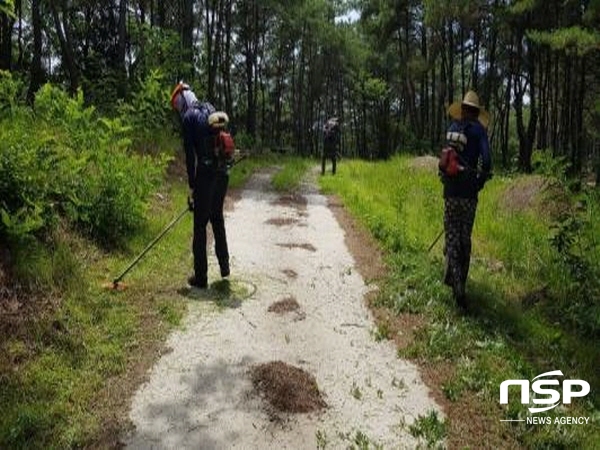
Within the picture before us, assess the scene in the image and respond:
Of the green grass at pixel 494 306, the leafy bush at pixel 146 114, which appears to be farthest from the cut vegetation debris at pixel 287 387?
the leafy bush at pixel 146 114

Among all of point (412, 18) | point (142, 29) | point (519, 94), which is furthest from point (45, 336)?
point (412, 18)

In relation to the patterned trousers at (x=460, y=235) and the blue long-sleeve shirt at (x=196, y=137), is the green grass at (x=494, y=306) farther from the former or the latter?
the blue long-sleeve shirt at (x=196, y=137)

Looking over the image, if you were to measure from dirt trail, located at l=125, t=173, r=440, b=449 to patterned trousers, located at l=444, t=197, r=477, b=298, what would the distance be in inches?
46.0

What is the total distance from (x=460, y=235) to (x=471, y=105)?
4.97 ft

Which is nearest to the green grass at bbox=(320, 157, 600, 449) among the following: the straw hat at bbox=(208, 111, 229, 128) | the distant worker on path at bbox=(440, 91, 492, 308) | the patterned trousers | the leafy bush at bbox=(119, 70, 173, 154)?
the patterned trousers

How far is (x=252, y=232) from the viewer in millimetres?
11148

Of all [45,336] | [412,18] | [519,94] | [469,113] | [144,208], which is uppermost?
[412,18]

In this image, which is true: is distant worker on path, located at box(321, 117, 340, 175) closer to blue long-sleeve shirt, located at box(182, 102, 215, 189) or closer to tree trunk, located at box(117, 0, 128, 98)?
tree trunk, located at box(117, 0, 128, 98)

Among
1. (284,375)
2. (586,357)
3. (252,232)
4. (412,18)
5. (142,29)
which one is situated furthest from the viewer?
(412,18)

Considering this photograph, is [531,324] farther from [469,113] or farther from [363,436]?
[363,436]

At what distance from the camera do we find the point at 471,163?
25.2 ft

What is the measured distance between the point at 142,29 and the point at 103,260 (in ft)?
40.3

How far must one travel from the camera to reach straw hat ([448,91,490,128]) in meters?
7.59

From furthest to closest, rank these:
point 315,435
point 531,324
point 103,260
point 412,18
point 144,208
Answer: point 412,18 → point 144,208 → point 103,260 → point 531,324 → point 315,435
